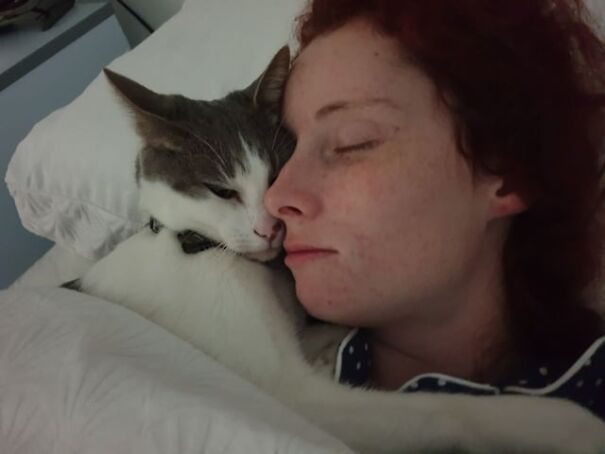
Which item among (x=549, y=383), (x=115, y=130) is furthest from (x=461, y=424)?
(x=115, y=130)

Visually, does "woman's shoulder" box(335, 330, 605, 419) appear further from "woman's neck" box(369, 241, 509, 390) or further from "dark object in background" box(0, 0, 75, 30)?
"dark object in background" box(0, 0, 75, 30)

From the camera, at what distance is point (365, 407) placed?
714mm

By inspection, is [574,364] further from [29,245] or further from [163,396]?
[29,245]

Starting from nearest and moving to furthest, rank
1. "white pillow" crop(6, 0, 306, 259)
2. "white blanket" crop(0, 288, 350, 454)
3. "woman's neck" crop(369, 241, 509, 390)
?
"white blanket" crop(0, 288, 350, 454), "woman's neck" crop(369, 241, 509, 390), "white pillow" crop(6, 0, 306, 259)

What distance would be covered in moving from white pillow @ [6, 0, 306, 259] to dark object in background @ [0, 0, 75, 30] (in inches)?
22.2

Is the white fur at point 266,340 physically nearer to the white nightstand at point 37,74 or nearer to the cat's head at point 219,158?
the cat's head at point 219,158

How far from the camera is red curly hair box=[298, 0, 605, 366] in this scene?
0.70 m

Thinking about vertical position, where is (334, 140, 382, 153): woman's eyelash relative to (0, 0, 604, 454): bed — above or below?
above

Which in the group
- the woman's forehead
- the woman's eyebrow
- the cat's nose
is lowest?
the cat's nose

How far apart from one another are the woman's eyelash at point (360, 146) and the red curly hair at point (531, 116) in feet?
0.31

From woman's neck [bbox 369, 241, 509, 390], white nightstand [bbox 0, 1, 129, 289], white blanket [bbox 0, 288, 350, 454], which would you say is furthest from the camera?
white nightstand [bbox 0, 1, 129, 289]

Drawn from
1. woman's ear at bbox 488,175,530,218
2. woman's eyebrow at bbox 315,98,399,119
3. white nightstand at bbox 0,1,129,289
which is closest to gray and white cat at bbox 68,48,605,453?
woman's eyebrow at bbox 315,98,399,119

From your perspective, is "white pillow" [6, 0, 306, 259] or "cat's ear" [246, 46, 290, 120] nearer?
"cat's ear" [246, 46, 290, 120]

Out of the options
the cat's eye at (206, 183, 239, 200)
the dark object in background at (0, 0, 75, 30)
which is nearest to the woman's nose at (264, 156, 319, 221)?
the cat's eye at (206, 183, 239, 200)
